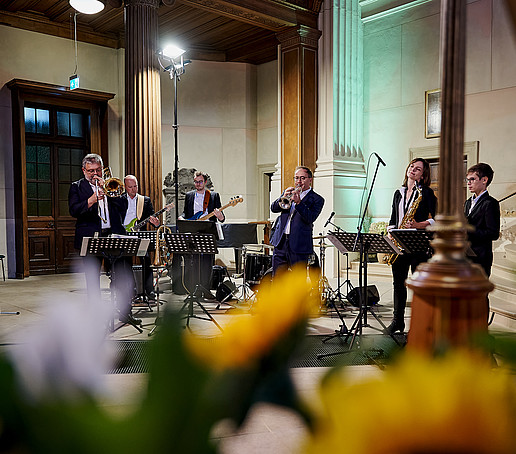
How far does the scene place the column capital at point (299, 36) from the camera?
10.2 m

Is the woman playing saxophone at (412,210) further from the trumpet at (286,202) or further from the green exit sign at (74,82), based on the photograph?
the green exit sign at (74,82)

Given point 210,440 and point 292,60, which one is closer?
point 210,440

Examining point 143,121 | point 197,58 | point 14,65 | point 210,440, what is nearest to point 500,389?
point 210,440

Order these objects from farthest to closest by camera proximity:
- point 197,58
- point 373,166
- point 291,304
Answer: point 197,58 → point 373,166 → point 291,304

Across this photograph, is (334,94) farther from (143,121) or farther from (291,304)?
(291,304)

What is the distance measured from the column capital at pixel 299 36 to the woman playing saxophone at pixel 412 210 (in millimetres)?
5704

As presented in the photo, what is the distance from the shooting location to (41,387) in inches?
9.4

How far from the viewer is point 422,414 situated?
23 centimetres

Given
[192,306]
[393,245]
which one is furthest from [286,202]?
[192,306]

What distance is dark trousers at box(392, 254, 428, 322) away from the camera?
17.5 feet

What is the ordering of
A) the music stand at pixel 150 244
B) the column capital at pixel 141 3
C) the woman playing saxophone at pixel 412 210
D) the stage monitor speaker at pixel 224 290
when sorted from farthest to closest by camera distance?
the column capital at pixel 141 3 < the stage monitor speaker at pixel 224 290 < the music stand at pixel 150 244 < the woman playing saxophone at pixel 412 210

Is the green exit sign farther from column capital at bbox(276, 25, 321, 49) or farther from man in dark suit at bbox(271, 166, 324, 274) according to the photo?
man in dark suit at bbox(271, 166, 324, 274)

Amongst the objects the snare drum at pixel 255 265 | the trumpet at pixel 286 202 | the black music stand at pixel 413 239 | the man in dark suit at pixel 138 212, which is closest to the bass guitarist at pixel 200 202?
the man in dark suit at pixel 138 212

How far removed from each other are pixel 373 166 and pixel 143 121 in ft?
16.2
